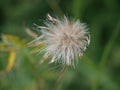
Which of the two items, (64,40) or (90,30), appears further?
(90,30)

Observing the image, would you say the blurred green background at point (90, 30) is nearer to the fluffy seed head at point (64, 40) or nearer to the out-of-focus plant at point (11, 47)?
the out-of-focus plant at point (11, 47)

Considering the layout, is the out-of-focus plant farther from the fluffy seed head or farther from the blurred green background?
the fluffy seed head

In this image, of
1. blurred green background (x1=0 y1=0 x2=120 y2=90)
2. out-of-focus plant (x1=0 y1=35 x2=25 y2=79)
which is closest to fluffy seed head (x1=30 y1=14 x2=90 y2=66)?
out-of-focus plant (x1=0 y1=35 x2=25 y2=79)

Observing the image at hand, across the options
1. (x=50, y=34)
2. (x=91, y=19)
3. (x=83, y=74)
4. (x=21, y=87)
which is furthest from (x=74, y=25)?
(x=91, y=19)

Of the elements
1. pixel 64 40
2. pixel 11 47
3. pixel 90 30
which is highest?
pixel 90 30

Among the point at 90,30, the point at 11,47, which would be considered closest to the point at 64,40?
the point at 11,47

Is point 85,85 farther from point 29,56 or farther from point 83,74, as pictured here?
point 29,56

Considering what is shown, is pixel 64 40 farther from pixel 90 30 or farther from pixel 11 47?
pixel 90 30

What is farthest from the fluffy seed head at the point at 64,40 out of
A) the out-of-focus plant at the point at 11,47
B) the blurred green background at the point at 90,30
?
the blurred green background at the point at 90,30

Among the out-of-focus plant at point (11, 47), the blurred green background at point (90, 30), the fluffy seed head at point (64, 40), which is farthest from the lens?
the blurred green background at point (90, 30)
